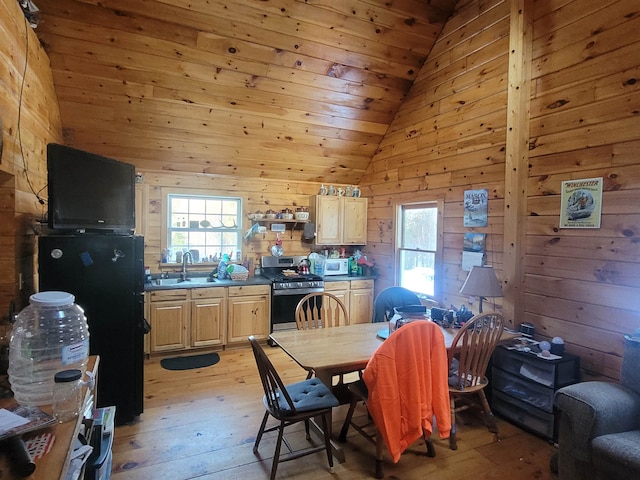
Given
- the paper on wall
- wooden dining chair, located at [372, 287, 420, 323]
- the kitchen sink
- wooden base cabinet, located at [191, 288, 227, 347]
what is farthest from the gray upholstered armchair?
the kitchen sink

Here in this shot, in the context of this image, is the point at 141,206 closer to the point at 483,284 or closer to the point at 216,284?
the point at 216,284

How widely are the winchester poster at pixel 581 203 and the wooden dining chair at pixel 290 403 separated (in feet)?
7.20

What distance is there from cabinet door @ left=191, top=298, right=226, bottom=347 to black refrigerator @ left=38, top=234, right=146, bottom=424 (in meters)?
1.37

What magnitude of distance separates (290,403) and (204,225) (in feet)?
10.7

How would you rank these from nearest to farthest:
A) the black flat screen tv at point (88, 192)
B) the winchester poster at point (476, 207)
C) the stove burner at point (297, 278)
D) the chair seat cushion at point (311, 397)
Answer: the chair seat cushion at point (311, 397) < the black flat screen tv at point (88, 192) < the winchester poster at point (476, 207) < the stove burner at point (297, 278)

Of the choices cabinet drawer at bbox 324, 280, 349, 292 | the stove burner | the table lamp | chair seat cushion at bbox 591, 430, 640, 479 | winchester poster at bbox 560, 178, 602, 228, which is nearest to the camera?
chair seat cushion at bbox 591, 430, 640, 479

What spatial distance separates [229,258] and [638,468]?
4291 mm

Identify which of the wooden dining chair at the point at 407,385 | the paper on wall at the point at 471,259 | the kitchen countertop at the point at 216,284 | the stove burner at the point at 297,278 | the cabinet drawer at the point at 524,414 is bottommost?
the cabinet drawer at the point at 524,414

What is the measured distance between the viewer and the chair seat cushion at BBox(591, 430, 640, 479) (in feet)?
5.76

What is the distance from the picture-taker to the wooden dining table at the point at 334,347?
221 cm

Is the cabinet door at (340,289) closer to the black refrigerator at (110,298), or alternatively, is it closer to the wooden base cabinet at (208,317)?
the wooden base cabinet at (208,317)

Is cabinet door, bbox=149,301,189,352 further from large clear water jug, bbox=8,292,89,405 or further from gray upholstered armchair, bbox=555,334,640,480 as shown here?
gray upholstered armchair, bbox=555,334,640,480

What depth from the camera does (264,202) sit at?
5.14 m

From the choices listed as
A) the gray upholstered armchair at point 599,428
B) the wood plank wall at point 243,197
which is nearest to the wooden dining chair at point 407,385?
the gray upholstered armchair at point 599,428
